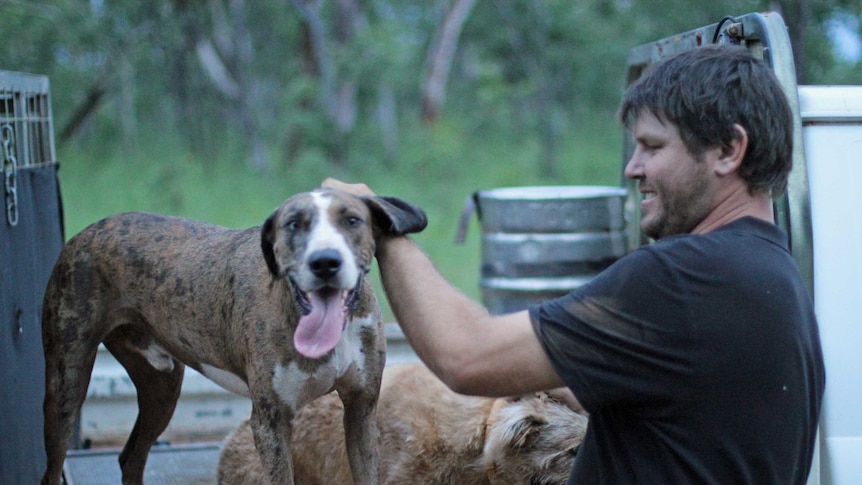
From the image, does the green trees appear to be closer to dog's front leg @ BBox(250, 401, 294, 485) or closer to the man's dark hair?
the man's dark hair

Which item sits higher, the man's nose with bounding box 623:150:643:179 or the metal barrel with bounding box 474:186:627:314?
the man's nose with bounding box 623:150:643:179

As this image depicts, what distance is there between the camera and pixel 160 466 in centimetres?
427

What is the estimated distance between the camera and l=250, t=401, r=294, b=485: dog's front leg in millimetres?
2842

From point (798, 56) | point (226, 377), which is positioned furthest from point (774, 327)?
point (798, 56)

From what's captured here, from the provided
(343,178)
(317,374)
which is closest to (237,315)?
(317,374)

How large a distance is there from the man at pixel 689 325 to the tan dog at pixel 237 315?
10.6 inches

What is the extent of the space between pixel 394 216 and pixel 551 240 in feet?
10.7

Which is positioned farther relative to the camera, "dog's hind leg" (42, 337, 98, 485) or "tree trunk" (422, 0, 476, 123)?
"tree trunk" (422, 0, 476, 123)

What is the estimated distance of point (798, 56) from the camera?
7.14 metres

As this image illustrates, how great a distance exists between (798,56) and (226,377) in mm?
5295

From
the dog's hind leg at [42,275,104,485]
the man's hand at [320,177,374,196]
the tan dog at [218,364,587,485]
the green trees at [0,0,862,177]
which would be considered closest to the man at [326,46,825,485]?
the man's hand at [320,177,374,196]

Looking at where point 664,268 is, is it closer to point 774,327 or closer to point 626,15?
point 774,327

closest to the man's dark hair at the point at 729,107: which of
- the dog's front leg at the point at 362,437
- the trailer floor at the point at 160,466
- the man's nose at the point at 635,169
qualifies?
the man's nose at the point at 635,169

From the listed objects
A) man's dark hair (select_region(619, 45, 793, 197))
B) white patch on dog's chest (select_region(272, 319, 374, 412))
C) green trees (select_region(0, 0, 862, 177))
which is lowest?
white patch on dog's chest (select_region(272, 319, 374, 412))
